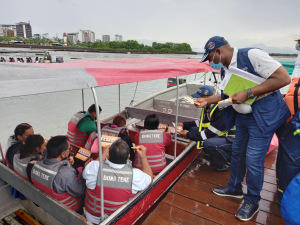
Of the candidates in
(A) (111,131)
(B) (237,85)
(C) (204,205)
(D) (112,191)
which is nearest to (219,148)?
(C) (204,205)

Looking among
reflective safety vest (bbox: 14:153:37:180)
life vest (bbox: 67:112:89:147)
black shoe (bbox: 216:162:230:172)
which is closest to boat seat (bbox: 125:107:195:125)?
black shoe (bbox: 216:162:230:172)

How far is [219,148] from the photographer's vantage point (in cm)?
296

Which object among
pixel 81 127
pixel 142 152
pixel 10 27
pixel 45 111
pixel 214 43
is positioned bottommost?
pixel 45 111

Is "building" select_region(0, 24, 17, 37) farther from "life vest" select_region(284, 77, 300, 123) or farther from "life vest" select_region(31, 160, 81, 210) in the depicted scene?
"life vest" select_region(284, 77, 300, 123)

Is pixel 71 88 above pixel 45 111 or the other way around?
above

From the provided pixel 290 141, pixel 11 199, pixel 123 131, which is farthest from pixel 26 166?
pixel 290 141

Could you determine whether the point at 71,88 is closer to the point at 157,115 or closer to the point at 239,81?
the point at 239,81

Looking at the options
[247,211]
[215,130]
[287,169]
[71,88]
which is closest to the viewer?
[71,88]

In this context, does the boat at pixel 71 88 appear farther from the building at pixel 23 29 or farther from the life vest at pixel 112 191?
the building at pixel 23 29

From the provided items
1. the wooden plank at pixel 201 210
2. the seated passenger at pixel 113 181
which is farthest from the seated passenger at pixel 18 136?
the wooden plank at pixel 201 210

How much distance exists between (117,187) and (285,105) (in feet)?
5.52

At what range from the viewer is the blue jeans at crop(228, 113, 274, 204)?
184cm

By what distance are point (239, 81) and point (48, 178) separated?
1.90 metres

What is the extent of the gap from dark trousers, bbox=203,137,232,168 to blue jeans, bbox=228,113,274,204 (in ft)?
2.47
